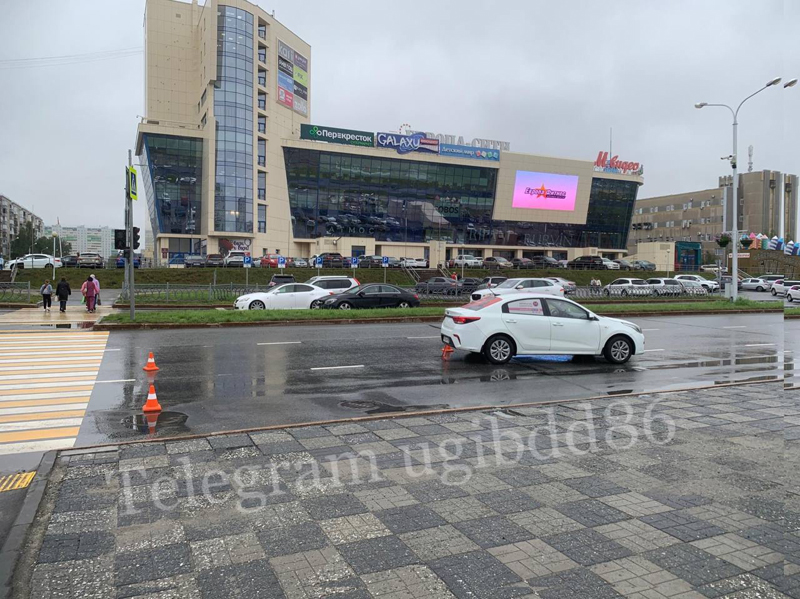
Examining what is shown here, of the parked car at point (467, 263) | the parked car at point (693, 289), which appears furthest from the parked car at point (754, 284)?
the parked car at point (467, 263)

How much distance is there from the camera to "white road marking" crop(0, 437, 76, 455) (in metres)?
6.74

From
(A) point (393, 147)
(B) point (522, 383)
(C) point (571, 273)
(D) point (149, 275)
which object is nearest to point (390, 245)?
Answer: (A) point (393, 147)

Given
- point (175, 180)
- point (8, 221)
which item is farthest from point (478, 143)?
point (8, 221)

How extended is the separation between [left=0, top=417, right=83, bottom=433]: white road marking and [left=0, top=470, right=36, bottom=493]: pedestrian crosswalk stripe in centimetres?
187

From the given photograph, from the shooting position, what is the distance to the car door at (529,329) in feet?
41.9

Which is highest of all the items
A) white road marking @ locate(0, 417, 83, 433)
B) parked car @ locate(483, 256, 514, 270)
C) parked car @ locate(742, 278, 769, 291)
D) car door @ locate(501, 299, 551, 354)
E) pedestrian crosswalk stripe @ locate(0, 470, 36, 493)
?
parked car @ locate(483, 256, 514, 270)

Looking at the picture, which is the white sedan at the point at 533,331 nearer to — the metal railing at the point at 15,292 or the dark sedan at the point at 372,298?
the dark sedan at the point at 372,298

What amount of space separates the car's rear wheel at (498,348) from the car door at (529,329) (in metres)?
0.19

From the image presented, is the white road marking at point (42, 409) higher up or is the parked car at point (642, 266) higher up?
the parked car at point (642, 266)

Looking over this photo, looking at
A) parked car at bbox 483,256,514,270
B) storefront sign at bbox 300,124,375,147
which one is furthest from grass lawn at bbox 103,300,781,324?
storefront sign at bbox 300,124,375,147

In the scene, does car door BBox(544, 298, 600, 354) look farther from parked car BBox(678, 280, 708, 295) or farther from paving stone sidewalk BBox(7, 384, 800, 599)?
parked car BBox(678, 280, 708, 295)

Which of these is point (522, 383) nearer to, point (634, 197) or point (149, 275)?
point (149, 275)

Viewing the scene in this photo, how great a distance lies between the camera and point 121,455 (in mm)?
6250

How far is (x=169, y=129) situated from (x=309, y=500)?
236ft
